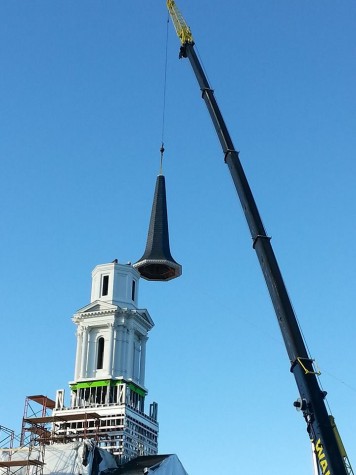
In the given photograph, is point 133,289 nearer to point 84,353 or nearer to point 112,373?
point 84,353

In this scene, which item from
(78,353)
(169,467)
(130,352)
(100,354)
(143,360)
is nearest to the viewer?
(169,467)

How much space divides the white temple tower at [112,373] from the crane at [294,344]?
144 feet

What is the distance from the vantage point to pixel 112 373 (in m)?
85.9

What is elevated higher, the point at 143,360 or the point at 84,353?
the point at 143,360

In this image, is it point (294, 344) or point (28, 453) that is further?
point (28, 453)

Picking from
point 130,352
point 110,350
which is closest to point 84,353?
point 110,350

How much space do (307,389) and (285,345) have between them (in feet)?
8.72

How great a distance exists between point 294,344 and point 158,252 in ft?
158

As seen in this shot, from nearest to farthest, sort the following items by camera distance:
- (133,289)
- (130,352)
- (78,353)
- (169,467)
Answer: (169,467) < (130,352) < (78,353) < (133,289)

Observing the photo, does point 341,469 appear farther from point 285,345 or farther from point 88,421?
point 88,421

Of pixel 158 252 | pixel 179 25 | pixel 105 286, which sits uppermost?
pixel 105 286

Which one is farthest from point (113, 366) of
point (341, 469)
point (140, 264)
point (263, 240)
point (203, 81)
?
point (341, 469)

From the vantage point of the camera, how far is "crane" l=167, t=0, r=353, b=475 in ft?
101

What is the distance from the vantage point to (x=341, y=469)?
30266 millimetres
